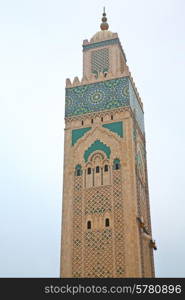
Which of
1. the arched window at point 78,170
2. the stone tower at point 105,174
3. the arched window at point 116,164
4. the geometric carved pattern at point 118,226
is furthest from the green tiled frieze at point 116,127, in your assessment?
the arched window at point 78,170

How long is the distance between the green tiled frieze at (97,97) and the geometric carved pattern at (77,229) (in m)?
2.14

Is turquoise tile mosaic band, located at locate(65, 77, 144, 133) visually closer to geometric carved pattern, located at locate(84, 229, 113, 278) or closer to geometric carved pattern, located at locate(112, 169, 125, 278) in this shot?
geometric carved pattern, located at locate(112, 169, 125, 278)

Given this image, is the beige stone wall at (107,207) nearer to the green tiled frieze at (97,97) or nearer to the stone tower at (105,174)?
the stone tower at (105,174)

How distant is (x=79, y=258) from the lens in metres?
11.5

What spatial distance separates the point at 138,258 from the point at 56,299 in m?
4.93

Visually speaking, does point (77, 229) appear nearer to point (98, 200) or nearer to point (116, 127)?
point (98, 200)

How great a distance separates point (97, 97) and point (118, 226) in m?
3.94

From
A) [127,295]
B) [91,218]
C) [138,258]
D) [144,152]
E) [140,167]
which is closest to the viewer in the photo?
[127,295]

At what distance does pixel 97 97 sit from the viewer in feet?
44.1

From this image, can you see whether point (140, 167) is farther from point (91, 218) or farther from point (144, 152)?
point (91, 218)

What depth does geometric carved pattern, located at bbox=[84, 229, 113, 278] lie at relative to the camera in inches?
440

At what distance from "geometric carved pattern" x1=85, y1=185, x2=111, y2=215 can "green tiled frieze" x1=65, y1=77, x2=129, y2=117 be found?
8.00 feet

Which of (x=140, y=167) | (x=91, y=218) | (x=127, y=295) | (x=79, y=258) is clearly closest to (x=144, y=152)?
(x=140, y=167)

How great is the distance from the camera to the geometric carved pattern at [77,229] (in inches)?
451
